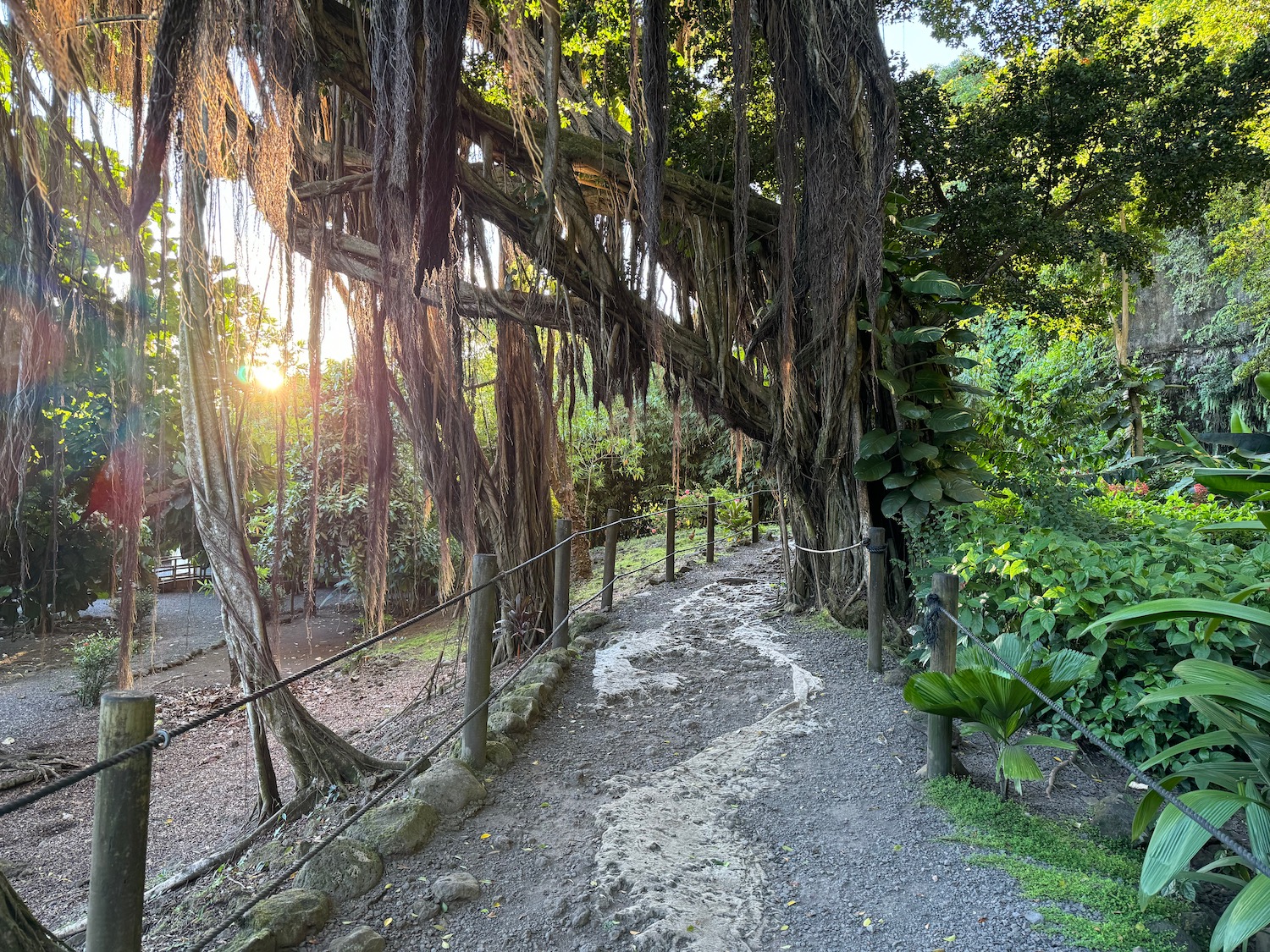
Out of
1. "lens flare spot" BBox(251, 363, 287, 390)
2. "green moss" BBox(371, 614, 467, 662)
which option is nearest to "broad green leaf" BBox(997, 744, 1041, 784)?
"lens flare spot" BBox(251, 363, 287, 390)

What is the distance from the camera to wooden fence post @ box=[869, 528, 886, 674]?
415 centimetres

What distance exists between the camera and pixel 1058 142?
5852mm

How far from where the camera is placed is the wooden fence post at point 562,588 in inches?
183

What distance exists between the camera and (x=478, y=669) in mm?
3051

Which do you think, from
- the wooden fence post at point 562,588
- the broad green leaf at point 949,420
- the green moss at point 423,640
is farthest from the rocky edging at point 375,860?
the green moss at point 423,640

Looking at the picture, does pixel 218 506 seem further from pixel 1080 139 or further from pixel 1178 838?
pixel 1080 139

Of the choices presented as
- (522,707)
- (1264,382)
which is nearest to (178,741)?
(522,707)

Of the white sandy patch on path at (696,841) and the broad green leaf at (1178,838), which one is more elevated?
the broad green leaf at (1178,838)

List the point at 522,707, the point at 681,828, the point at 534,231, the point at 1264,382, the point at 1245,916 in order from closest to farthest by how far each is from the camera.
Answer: the point at 1245,916 < the point at 681,828 < the point at 1264,382 < the point at 522,707 < the point at 534,231

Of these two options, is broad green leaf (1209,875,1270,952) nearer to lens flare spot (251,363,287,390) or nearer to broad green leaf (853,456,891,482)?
broad green leaf (853,456,891,482)

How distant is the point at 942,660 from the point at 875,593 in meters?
1.27

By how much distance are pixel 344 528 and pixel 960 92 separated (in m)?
8.64

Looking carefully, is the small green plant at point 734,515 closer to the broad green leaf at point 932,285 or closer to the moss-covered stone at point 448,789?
the broad green leaf at point 932,285

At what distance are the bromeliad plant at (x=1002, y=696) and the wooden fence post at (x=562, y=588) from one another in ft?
8.07
